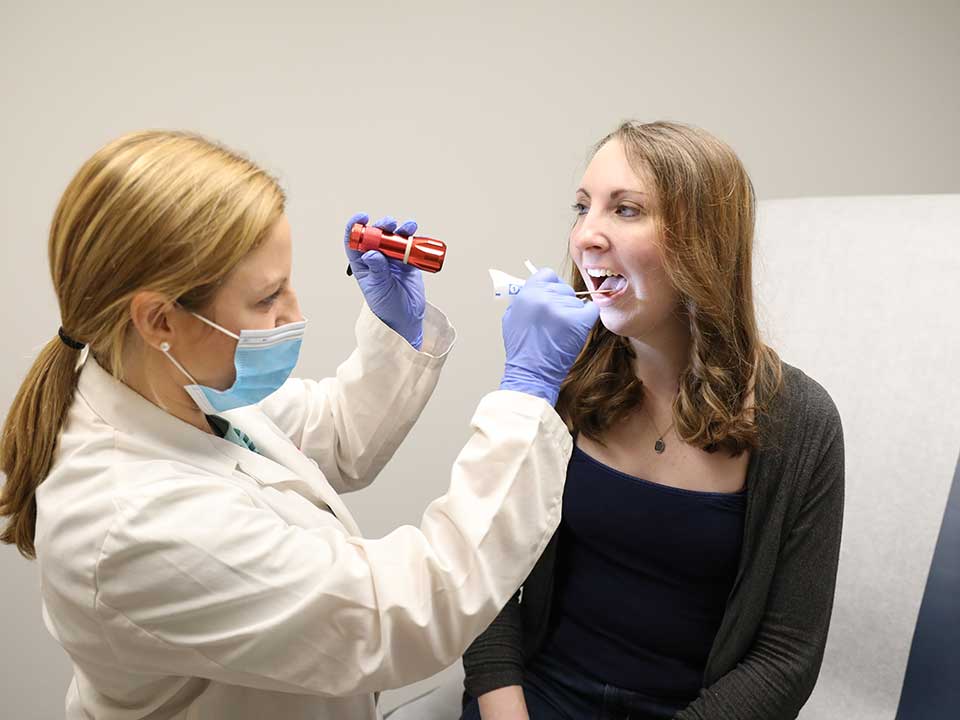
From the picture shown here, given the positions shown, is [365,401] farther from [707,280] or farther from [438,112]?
[438,112]

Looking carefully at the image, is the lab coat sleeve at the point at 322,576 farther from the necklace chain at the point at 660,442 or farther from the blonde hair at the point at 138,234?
the necklace chain at the point at 660,442

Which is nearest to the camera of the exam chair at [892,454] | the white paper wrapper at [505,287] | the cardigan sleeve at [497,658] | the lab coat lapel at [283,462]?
the lab coat lapel at [283,462]

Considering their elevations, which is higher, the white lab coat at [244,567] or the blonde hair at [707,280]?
the blonde hair at [707,280]

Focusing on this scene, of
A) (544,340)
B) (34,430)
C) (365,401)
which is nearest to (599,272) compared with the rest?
(544,340)

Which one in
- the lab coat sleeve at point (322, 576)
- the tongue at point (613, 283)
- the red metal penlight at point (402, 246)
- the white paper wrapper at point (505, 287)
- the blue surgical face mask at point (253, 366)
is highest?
the red metal penlight at point (402, 246)

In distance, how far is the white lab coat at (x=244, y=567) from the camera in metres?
0.87

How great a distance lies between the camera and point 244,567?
0.88 metres

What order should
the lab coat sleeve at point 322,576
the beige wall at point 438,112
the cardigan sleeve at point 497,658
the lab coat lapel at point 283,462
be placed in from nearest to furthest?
1. the lab coat sleeve at point 322,576
2. the lab coat lapel at point 283,462
3. the cardigan sleeve at point 497,658
4. the beige wall at point 438,112

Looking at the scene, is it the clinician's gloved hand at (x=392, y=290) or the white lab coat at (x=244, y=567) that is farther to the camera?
the clinician's gloved hand at (x=392, y=290)

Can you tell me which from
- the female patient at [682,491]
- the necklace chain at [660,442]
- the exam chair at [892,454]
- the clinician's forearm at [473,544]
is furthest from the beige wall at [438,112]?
the clinician's forearm at [473,544]

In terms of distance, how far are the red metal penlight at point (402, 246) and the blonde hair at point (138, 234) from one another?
21 cm

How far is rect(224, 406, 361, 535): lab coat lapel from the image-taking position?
111cm

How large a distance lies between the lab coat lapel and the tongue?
497 millimetres

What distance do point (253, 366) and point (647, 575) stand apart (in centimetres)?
68
